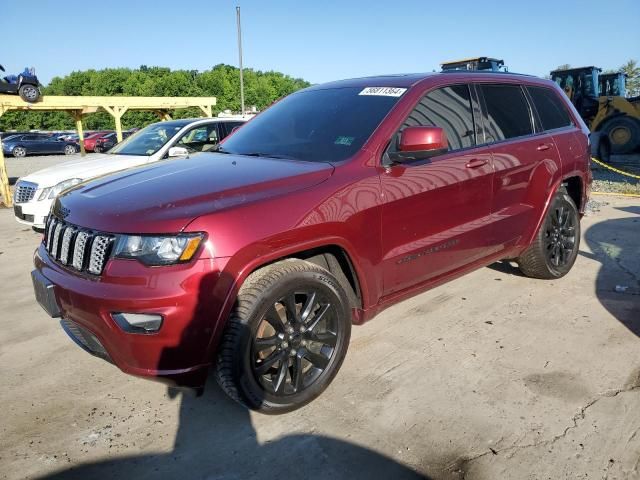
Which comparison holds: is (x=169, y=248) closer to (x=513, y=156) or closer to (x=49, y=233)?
(x=49, y=233)

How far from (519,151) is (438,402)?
220 centimetres

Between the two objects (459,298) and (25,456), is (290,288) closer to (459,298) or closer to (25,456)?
(25,456)

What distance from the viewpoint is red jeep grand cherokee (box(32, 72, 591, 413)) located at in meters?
2.33

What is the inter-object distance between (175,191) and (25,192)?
5519 millimetres

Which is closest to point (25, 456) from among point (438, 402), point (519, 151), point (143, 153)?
point (438, 402)

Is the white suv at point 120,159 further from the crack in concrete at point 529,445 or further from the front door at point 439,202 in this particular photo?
the crack in concrete at point 529,445

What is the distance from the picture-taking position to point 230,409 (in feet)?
9.37

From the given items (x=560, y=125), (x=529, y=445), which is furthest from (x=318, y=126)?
(x=560, y=125)

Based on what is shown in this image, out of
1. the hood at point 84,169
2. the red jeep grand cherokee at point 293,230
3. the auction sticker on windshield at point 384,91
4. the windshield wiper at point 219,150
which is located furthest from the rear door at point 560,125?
the hood at point 84,169

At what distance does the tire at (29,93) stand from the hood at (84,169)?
195 inches

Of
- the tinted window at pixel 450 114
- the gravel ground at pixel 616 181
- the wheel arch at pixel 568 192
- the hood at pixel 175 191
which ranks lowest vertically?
the gravel ground at pixel 616 181

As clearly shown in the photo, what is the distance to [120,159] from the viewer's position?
288 inches

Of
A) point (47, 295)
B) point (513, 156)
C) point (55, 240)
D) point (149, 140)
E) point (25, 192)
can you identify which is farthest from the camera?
point (149, 140)

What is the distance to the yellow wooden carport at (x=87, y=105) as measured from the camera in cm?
1086
